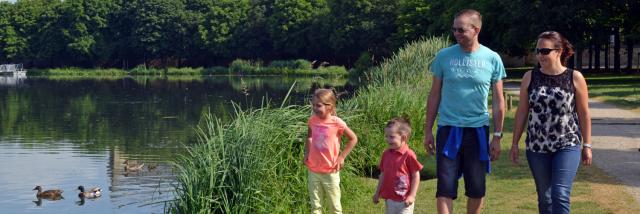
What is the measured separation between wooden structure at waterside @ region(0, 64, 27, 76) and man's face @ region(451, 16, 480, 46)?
85.6 m

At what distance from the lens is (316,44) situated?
77938mm

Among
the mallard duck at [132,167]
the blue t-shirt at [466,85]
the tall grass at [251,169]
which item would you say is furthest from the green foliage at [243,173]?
the mallard duck at [132,167]

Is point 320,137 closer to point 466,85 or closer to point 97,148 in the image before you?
point 466,85

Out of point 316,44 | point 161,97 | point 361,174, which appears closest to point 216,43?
point 316,44

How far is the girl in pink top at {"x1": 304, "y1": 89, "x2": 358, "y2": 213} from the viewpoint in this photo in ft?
23.3

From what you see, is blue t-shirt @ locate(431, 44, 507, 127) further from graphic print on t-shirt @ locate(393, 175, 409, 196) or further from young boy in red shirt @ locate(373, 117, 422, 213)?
graphic print on t-shirt @ locate(393, 175, 409, 196)

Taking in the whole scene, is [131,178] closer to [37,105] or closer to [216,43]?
[37,105]

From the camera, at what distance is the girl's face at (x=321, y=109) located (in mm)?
6939

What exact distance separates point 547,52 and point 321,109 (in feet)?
5.70

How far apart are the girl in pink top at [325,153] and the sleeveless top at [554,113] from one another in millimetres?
1563

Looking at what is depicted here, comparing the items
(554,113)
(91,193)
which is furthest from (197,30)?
(554,113)

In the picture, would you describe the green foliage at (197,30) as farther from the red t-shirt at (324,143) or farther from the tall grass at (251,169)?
the red t-shirt at (324,143)

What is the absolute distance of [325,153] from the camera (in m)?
7.12

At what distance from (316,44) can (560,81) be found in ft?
236
